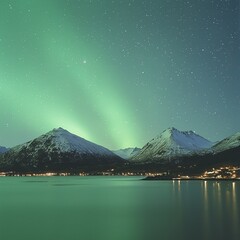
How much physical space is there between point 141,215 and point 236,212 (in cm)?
1565

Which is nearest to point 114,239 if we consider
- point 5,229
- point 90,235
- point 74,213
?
point 90,235

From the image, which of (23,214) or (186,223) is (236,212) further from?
(23,214)

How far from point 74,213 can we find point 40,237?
1074 inches

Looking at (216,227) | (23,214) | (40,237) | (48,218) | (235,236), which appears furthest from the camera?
(23,214)

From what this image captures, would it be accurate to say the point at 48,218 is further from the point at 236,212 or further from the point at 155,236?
the point at 236,212

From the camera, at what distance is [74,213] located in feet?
246

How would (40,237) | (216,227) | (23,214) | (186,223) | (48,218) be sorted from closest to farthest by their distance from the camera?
(40,237) → (216,227) → (186,223) → (48,218) → (23,214)

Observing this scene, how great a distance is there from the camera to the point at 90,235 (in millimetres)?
48938

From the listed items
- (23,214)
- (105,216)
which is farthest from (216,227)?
(23,214)

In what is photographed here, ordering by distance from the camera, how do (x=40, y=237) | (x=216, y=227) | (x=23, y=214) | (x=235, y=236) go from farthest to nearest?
1. (x=23, y=214)
2. (x=216, y=227)
3. (x=40, y=237)
4. (x=235, y=236)

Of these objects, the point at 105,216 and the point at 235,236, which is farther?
the point at 105,216

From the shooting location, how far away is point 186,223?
5722cm

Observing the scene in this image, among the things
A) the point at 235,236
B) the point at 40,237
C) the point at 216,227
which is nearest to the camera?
the point at 235,236

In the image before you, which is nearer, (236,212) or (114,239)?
(114,239)
